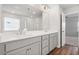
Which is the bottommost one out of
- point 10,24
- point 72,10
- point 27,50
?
point 27,50

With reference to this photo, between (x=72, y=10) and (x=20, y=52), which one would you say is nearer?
(x=20, y=52)

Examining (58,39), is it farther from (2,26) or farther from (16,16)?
(2,26)

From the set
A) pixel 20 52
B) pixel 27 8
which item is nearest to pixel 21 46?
pixel 20 52

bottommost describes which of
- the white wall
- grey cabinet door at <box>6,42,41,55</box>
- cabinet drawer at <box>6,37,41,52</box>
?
grey cabinet door at <box>6,42,41,55</box>

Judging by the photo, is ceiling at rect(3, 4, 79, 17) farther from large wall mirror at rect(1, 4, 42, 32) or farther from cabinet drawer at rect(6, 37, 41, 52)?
cabinet drawer at rect(6, 37, 41, 52)

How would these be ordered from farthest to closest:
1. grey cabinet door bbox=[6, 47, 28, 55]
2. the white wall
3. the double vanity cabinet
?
1. the white wall
2. grey cabinet door bbox=[6, 47, 28, 55]
3. the double vanity cabinet

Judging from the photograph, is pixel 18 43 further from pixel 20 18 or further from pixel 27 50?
pixel 20 18

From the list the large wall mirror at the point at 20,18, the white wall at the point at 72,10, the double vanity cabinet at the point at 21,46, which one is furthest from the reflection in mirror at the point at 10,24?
the white wall at the point at 72,10

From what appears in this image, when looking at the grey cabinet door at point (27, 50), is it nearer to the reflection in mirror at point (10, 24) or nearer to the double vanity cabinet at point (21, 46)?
the double vanity cabinet at point (21, 46)

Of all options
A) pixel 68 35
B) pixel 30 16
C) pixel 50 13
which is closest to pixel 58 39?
pixel 68 35

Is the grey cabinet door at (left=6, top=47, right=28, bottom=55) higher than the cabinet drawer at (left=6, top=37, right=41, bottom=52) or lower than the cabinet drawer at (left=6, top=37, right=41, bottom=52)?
lower

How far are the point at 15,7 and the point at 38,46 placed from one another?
2.84 ft

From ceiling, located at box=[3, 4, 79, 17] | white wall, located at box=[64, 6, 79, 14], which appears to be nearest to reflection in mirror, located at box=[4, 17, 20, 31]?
ceiling, located at box=[3, 4, 79, 17]
